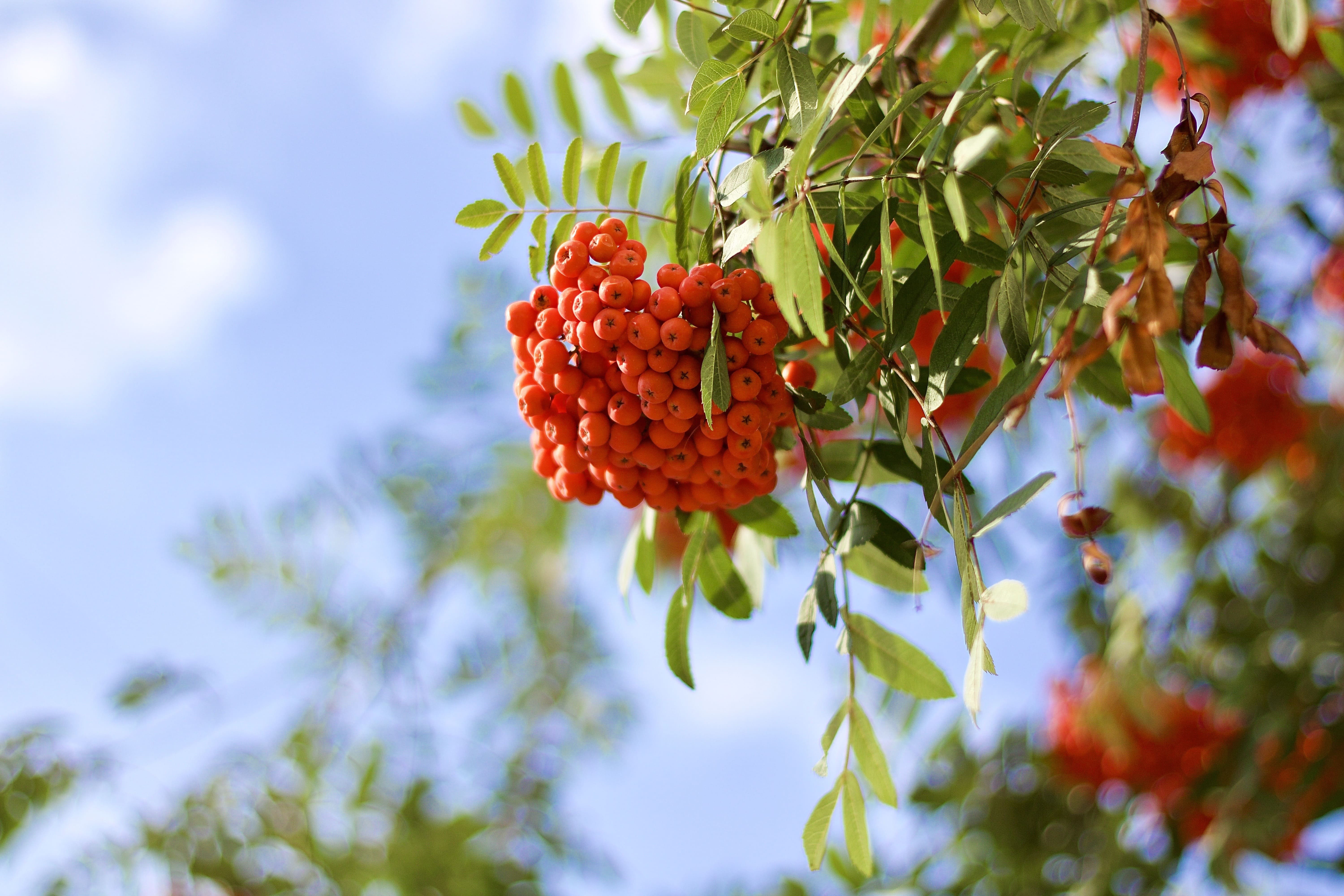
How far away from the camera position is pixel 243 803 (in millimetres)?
3129

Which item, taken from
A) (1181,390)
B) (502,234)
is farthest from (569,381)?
(1181,390)

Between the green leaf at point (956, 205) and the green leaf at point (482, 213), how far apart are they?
584 millimetres

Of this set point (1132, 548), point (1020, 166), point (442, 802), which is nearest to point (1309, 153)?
point (1132, 548)

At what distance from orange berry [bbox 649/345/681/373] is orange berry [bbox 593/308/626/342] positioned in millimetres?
41

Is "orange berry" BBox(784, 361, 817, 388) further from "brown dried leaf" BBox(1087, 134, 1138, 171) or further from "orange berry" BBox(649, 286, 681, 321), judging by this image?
"brown dried leaf" BBox(1087, 134, 1138, 171)

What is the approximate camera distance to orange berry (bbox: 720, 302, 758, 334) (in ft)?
3.40

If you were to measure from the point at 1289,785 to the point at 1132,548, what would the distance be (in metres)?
0.81

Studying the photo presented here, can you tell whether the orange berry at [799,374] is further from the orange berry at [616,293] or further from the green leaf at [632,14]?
the green leaf at [632,14]

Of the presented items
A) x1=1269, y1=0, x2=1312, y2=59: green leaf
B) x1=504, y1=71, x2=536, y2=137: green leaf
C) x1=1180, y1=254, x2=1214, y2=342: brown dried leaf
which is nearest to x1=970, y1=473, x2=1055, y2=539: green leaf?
x1=1180, y1=254, x2=1214, y2=342: brown dried leaf

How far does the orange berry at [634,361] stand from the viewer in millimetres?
1061

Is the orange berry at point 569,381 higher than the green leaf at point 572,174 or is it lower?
lower

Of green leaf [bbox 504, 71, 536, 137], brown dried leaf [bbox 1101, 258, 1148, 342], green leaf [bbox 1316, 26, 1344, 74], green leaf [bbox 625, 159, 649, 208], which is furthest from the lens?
green leaf [bbox 504, 71, 536, 137]

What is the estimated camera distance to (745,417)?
1.05 meters

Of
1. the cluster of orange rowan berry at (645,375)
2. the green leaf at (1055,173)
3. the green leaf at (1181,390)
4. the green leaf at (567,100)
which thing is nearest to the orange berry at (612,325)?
the cluster of orange rowan berry at (645,375)
